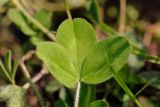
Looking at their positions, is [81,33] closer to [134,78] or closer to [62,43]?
[62,43]

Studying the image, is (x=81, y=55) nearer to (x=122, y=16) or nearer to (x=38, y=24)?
(x=38, y=24)

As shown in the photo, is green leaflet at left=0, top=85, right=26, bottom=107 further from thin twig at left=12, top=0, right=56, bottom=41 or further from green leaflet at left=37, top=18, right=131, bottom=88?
thin twig at left=12, top=0, right=56, bottom=41

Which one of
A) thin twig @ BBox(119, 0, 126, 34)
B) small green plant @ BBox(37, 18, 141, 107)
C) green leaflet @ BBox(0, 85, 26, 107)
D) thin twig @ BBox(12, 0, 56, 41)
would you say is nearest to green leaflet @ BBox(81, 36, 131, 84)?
small green plant @ BBox(37, 18, 141, 107)

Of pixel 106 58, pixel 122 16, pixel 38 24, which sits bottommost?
pixel 122 16

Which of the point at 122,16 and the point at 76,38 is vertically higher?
the point at 76,38

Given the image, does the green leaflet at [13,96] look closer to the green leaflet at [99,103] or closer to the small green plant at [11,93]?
the small green plant at [11,93]

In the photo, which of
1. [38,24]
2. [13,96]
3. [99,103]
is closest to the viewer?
[99,103]

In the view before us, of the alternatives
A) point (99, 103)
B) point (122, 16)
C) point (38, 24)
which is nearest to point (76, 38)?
point (99, 103)

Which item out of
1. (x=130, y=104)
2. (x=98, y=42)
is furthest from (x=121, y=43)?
(x=130, y=104)

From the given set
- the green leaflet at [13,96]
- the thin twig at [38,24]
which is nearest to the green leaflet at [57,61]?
the green leaflet at [13,96]
